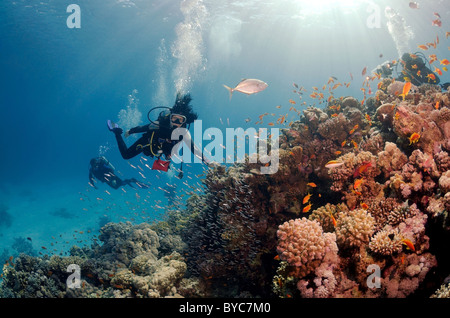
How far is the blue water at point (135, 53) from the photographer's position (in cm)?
2630

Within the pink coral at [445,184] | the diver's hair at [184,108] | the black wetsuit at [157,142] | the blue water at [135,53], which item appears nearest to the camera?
the pink coral at [445,184]

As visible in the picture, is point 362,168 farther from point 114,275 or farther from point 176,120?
point 114,275

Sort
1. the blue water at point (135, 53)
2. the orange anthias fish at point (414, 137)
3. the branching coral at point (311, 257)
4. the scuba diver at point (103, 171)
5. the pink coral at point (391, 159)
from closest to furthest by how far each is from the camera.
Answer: the branching coral at point (311, 257), the orange anthias fish at point (414, 137), the pink coral at point (391, 159), the scuba diver at point (103, 171), the blue water at point (135, 53)

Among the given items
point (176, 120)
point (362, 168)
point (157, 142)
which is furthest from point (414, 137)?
point (157, 142)

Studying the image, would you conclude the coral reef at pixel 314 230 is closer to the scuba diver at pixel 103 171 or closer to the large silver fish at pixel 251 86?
the large silver fish at pixel 251 86

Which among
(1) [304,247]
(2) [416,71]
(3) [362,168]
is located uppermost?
(2) [416,71]

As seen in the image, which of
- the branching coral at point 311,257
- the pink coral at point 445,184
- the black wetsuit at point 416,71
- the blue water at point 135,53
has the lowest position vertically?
the branching coral at point 311,257

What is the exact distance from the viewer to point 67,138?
12050 cm

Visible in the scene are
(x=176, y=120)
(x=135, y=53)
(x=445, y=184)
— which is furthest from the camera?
(x=135, y=53)

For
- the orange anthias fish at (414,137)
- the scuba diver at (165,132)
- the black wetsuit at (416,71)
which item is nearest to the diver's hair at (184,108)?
the scuba diver at (165,132)

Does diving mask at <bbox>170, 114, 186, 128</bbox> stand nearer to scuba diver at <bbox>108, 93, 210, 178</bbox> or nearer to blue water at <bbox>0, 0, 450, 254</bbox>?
scuba diver at <bbox>108, 93, 210, 178</bbox>

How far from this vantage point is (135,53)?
4672 centimetres

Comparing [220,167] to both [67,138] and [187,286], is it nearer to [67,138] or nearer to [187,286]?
[187,286]

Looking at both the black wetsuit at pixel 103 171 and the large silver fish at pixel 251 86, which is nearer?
the large silver fish at pixel 251 86
